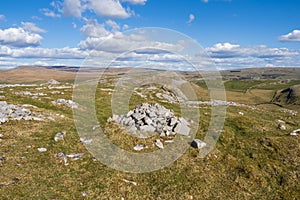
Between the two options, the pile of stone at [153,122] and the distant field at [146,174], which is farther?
the pile of stone at [153,122]

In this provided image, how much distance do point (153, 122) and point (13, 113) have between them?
19008 millimetres

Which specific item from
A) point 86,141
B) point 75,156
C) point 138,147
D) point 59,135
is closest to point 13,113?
point 59,135

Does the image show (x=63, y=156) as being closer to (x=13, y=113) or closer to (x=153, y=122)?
(x=153, y=122)

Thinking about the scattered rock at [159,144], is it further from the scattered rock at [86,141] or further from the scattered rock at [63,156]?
the scattered rock at [63,156]

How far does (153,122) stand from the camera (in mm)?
30625

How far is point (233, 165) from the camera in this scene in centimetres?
2480

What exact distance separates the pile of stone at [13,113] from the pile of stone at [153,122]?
11.6 meters

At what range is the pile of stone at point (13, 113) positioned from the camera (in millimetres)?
31505

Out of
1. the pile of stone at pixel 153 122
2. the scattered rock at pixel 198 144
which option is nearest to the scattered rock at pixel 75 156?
the pile of stone at pixel 153 122

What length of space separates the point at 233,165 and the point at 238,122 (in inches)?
591

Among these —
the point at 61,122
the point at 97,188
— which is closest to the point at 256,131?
the point at 97,188

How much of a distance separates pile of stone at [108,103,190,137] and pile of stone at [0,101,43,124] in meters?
11.6

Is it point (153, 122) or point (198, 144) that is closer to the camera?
point (198, 144)

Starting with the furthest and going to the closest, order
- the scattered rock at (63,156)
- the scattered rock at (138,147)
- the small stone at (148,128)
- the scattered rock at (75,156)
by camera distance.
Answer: the small stone at (148,128), the scattered rock at (138,147), the scattered rock at (75,156), the scattered rock at (63,156)
